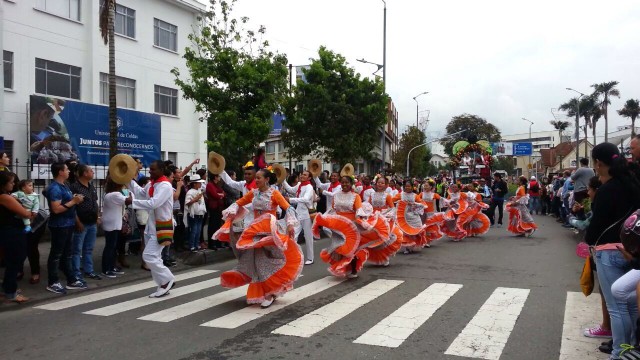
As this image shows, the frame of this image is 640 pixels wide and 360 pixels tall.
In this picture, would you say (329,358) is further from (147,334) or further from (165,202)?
(165,202)

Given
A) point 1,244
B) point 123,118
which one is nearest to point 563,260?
point 1,244

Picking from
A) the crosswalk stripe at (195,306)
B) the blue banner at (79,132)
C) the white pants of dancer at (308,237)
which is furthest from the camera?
the blue banner at (79,132)

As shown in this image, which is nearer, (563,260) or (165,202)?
(165,202)

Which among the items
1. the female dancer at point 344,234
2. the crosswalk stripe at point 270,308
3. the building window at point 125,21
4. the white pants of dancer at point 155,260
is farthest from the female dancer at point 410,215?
the building window at point 125,21

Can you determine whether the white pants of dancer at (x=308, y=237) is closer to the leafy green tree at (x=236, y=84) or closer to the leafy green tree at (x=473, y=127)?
the leafy green tree at (x=236, y=84)

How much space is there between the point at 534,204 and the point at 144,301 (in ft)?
77.0

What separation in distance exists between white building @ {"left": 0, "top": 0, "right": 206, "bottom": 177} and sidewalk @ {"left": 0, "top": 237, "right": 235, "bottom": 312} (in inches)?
302

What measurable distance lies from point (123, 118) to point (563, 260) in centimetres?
1765

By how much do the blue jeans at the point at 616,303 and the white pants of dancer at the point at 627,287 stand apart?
0.05 m

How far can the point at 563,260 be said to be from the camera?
11312mm

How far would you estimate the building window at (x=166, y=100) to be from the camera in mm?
24594

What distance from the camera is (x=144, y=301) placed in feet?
25.0

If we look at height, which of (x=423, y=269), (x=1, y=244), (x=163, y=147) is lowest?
(x=423, y=269)

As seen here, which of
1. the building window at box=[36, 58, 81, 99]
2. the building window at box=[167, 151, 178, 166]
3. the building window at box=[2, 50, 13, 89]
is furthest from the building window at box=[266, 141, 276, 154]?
the building window at box=[2, 50, 13, 89]
